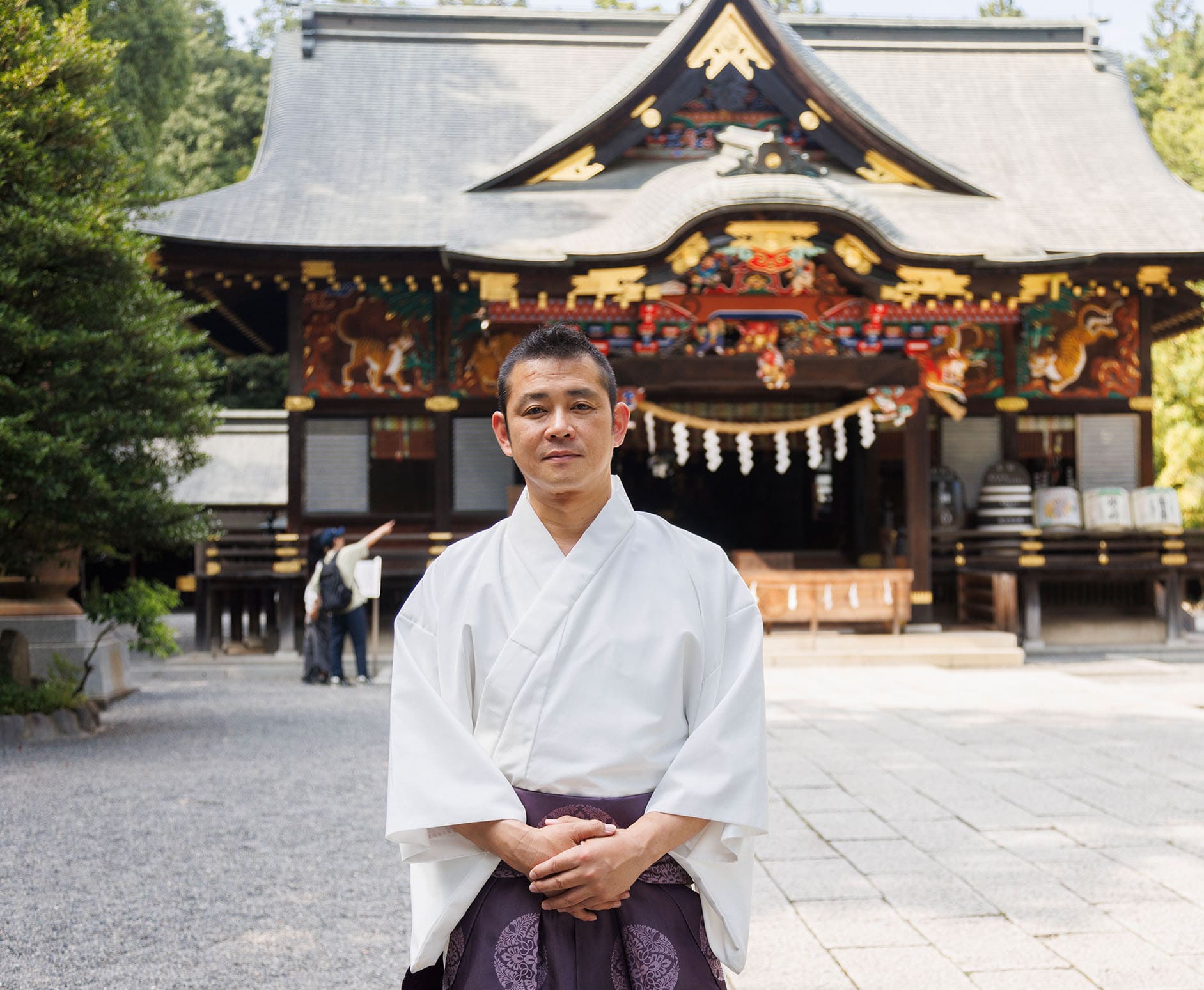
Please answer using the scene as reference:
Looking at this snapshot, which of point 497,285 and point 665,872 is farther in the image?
point 497,285

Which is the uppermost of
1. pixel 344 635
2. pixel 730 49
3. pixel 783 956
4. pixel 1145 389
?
pixel 730 49

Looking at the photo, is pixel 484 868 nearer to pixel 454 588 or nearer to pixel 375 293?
pixel 454 588

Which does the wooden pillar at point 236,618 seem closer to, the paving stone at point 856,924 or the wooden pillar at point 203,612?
the wooden pillar at point 203,612

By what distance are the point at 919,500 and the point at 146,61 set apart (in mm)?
10585

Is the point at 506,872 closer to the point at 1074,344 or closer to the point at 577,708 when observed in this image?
the point at 577,708

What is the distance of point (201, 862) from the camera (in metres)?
4.56

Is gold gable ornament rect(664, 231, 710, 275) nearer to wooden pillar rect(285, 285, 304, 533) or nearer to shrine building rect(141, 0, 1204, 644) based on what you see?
shrine building rect(141, 0, 1204, 644)

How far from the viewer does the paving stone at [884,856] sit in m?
4.34

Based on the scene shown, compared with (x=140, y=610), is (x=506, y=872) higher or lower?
lower

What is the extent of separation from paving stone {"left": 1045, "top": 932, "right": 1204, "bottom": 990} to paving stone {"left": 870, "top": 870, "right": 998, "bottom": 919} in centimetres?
34

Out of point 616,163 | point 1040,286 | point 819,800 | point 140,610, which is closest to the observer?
point 819,800

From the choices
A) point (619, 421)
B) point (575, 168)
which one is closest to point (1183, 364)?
point (575, 168)

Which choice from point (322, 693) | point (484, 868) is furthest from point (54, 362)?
point (484, 868)

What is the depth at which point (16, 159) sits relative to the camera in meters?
6.59
